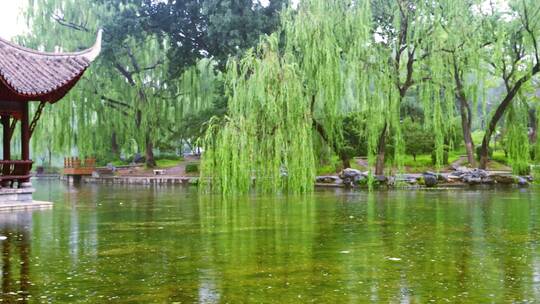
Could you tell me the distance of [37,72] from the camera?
18.1 m

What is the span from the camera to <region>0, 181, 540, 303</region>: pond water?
6234 mm

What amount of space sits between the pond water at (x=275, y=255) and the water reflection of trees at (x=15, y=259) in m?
0.02

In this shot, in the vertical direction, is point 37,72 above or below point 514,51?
below

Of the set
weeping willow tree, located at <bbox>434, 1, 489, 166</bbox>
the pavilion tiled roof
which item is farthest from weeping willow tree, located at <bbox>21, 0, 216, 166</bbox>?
the pavilion tiled roof

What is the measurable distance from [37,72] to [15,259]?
10696 millimetres

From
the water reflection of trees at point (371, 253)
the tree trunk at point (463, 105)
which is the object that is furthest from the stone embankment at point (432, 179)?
the water reflection of trees at point (371, 253)

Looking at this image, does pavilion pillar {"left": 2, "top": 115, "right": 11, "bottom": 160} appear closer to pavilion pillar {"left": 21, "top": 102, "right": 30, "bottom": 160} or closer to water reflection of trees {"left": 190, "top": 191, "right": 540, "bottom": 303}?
pavilion pillar {"left": 21, "top": 102, "right": 30, "bottom": 160}

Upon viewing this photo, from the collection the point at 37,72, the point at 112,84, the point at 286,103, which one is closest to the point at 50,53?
the point at 37,72

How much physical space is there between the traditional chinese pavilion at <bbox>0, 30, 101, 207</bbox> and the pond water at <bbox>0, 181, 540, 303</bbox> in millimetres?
2345

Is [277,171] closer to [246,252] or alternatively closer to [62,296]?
[246,252]

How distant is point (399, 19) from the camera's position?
2538 cm

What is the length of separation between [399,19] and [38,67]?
1314cm

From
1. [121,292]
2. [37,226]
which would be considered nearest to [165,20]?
[37,226]

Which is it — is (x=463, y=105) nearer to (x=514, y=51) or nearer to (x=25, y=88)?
(x=514, y=51)
